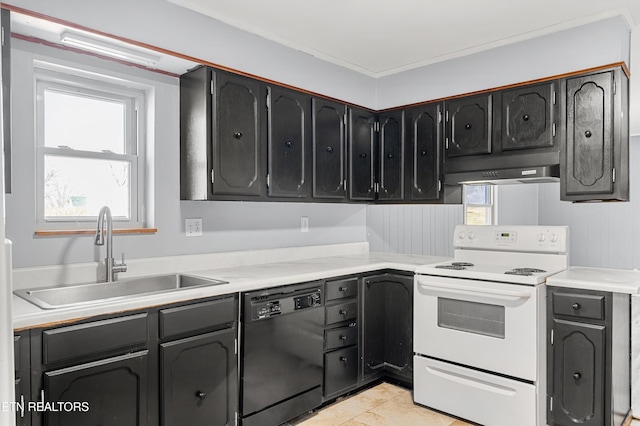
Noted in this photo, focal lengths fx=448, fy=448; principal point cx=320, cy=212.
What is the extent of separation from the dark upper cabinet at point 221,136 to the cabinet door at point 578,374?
201cm

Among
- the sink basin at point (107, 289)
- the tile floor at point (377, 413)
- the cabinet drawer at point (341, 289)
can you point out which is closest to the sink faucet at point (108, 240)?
the sink basin at point (107, 289)

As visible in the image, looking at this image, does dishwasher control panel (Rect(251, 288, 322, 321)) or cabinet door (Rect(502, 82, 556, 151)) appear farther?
cabinet door (Rect(502, 82, 556, 151))

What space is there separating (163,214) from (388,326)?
175 cm

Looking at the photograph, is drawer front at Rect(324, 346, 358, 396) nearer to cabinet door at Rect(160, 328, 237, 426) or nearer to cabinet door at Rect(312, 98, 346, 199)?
cabinet door at Rect(160, 328, 237, 426)

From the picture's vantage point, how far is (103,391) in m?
1.87

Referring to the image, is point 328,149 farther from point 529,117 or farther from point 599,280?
point 599,280

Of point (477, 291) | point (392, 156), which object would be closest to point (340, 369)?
point (477, 291)

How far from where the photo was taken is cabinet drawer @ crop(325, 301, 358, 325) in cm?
289

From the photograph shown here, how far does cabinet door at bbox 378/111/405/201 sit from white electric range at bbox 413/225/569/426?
2.63 feet

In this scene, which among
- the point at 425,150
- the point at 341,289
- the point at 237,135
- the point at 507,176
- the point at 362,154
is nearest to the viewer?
the point at 237,135

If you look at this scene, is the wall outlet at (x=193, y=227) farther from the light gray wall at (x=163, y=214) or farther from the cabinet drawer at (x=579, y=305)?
the cabinet drawer at (x=579, y=305)

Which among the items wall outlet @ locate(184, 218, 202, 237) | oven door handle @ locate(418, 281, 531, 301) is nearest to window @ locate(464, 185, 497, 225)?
oven door handle @ locate(418, 281, 531, 301)

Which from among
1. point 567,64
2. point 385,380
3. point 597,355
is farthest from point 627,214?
point 385,380

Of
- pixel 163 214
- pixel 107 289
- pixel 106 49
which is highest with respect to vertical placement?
pixel 106 49
